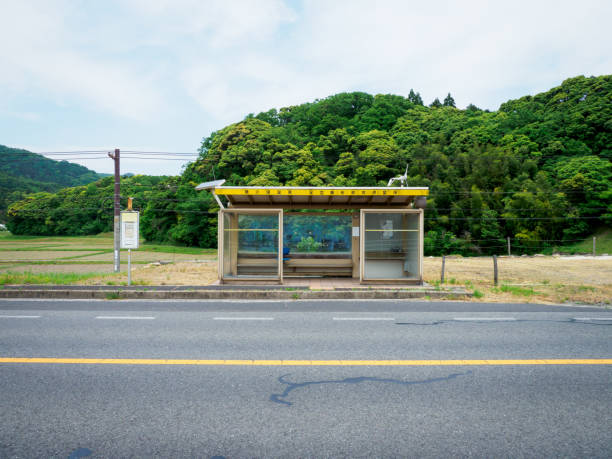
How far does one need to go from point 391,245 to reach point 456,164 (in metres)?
50.1

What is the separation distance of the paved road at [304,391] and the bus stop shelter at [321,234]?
5073 mm

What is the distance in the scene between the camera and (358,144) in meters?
65.1

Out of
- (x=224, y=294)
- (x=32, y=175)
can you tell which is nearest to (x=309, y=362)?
→ (x=224, y=294)

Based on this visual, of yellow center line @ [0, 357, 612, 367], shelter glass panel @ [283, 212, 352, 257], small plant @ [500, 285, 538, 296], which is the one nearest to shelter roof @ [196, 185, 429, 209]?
shelter glass panel @ [283, 212, 352, 257]

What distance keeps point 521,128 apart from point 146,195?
63237 mm

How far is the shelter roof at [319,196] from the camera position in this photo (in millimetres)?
11164

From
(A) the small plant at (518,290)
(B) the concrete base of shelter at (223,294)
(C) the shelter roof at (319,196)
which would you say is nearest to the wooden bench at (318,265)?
(C) the shelter roof at (319,196)

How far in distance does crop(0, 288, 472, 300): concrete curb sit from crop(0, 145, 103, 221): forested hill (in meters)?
88.4

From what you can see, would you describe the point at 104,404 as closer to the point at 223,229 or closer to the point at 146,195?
the point at 223,229

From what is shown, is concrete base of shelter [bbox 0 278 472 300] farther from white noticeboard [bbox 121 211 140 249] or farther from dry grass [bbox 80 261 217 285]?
white noticeboard [bbox 121 211 140 249]

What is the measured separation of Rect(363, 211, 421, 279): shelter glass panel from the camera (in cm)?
1155

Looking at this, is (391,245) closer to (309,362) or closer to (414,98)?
(309,362)

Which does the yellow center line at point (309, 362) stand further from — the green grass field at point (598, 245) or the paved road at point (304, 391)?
the green grass field at point (598, 245)

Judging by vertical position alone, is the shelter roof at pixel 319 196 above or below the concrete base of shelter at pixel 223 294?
above
